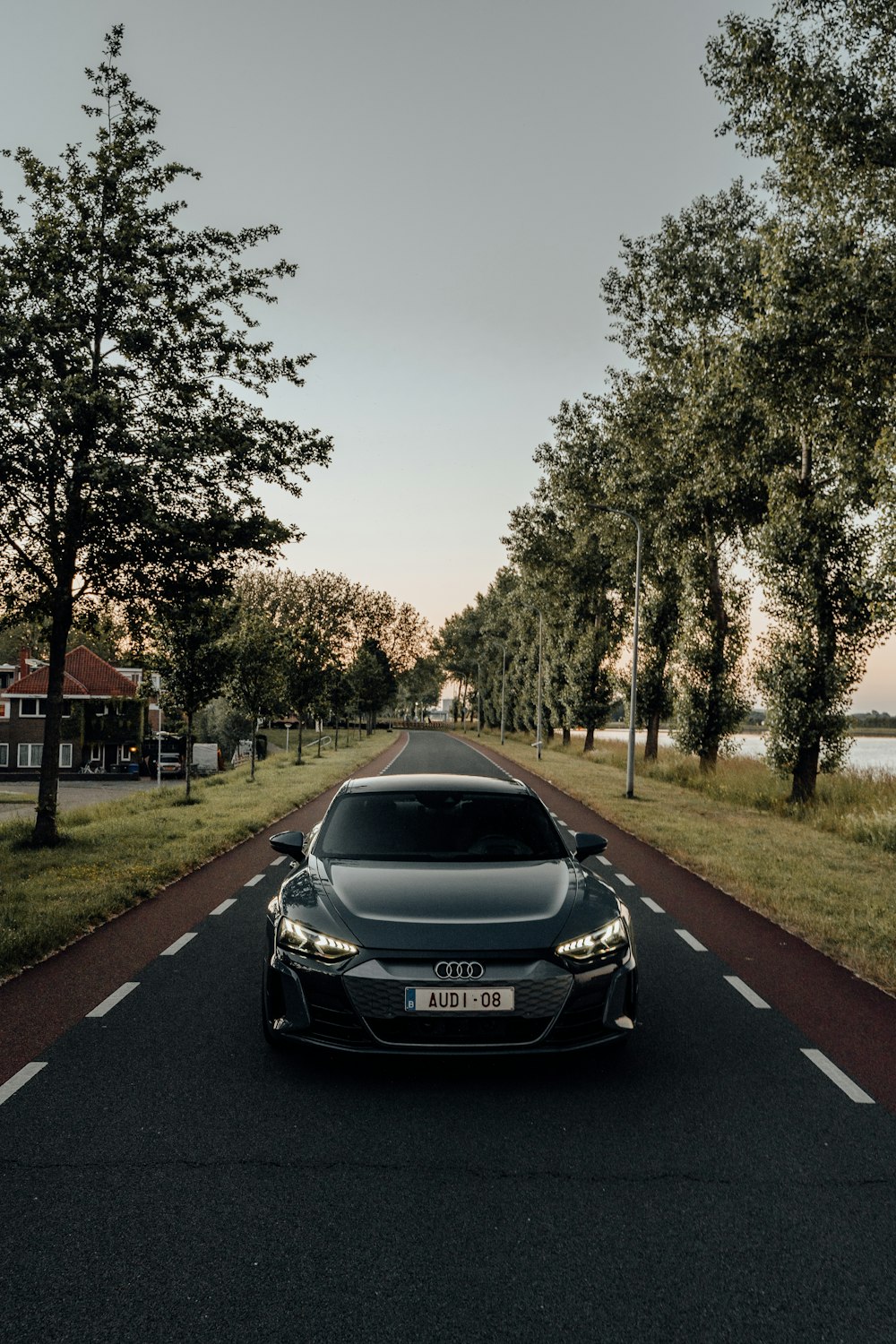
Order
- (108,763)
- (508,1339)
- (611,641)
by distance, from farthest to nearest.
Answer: (108,763)
(611,641)
(508,1339)

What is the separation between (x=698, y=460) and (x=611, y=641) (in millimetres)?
24024

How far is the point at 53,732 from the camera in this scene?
1396 centimetres

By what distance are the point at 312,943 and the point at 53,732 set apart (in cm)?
1065

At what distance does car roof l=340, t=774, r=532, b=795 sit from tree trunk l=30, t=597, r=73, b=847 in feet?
26.8

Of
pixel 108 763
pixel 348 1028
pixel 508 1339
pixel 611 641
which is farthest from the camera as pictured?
pixel 108 763

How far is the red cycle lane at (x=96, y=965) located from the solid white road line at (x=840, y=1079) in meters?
4.07

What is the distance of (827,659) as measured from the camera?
755 inches

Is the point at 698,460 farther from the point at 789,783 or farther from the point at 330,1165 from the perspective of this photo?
the point at 330,1165

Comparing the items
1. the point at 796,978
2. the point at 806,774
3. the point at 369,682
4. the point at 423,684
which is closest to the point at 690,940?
the point at 796,978

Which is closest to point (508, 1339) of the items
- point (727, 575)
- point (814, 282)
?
point (814, 282)

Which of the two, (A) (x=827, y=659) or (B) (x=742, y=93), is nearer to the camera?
(B) (x=742, y=93)

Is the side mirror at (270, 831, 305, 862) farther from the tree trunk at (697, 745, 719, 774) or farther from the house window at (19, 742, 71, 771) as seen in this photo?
the house window at (19, 742, 71, 771)

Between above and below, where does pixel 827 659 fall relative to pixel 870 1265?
above

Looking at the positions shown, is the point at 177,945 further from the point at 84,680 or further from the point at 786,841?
the point at 84,680
